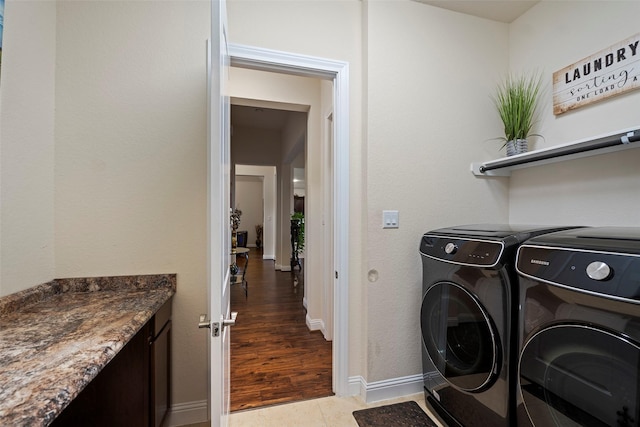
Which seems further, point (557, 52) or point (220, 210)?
point (557, 52)

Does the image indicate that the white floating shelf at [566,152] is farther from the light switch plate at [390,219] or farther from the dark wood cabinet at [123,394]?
the dark wood cabinet at [123,394]

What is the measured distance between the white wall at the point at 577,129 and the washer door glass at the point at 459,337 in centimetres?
90

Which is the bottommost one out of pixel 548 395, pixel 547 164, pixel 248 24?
pixel 548 395

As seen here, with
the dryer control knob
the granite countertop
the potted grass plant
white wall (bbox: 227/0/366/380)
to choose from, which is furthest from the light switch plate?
the granite countertop

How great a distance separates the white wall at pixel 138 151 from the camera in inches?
57.2

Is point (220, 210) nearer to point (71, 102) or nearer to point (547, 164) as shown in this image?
point (71, 102)

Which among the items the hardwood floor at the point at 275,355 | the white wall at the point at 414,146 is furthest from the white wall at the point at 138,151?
the white wall at the point at 414,146

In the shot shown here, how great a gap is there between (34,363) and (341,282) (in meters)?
1.43

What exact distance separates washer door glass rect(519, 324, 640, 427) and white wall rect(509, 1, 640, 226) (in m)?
0.91

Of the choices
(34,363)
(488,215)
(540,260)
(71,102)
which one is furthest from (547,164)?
(71,102)

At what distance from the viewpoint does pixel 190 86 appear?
161cm

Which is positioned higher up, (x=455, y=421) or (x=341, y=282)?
(x=341, y=282)

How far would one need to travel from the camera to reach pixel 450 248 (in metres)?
1.50

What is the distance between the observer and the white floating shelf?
4.02 feet
